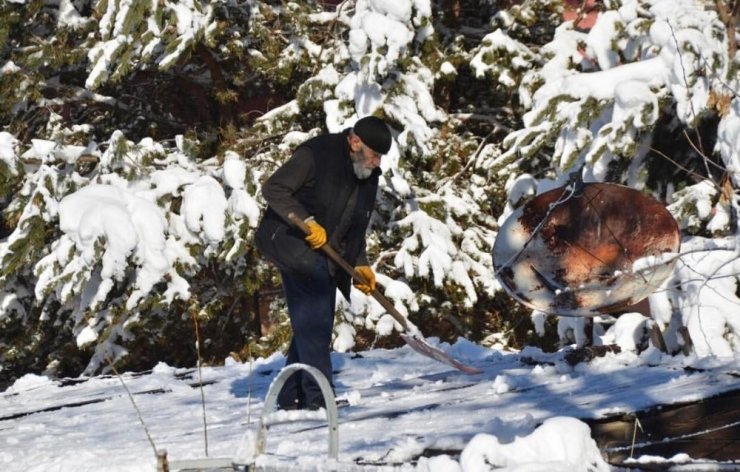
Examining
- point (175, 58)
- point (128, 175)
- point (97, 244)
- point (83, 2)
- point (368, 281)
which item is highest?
point (83, 2)

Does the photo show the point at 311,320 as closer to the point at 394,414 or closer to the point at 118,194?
the point at 394,414

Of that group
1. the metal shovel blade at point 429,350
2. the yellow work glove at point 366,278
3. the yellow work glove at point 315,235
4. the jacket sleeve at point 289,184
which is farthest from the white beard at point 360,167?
the metal shovel blade at point 429,350

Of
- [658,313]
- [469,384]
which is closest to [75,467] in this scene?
[469,384]

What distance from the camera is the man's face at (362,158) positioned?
190 inches

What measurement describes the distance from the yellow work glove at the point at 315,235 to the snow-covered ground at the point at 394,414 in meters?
0.72

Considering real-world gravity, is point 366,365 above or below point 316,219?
below

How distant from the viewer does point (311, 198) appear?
4.92 meters

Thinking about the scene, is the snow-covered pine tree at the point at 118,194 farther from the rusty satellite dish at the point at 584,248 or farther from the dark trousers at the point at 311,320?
the dark trousers at the point at 311,320

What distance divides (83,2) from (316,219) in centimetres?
773

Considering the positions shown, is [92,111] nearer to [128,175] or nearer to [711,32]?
[128,175]

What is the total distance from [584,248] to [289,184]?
68.3 inches

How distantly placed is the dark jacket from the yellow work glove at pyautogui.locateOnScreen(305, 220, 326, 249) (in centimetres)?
6

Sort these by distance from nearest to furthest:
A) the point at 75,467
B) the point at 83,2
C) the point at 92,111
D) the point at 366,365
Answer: the point at 75,467 < the point at 366,365 < the point at 83,2 < the point at 92,111

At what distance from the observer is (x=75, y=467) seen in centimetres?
385
